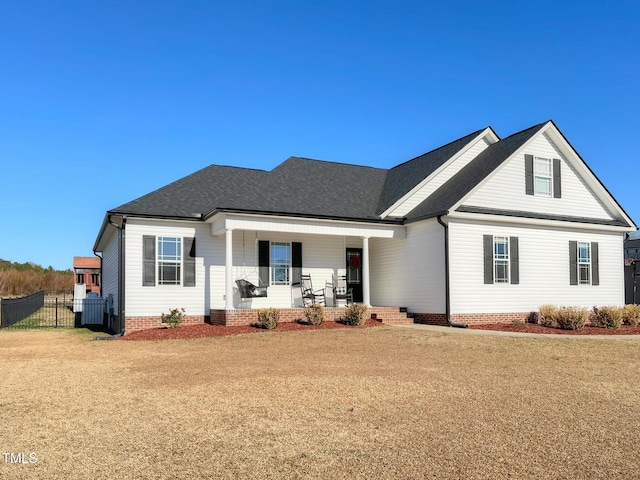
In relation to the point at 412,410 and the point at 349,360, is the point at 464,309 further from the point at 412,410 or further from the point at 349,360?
the point at 412,410

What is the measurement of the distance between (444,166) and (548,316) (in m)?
6.33

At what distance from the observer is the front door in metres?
20.2

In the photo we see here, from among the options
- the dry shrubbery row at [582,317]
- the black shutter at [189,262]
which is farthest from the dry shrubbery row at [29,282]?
the dry shrubbery row at [582,317]

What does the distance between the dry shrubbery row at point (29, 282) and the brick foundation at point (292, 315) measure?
31084mm

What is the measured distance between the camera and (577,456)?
4977 mm

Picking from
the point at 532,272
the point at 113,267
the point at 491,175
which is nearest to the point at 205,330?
the point at 113,267

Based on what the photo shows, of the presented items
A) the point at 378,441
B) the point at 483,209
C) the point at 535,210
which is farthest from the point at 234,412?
the point at 535,210

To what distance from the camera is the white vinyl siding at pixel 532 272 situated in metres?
17.3

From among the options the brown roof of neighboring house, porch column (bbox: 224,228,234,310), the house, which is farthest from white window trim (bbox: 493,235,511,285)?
the brown roof of neighboring house

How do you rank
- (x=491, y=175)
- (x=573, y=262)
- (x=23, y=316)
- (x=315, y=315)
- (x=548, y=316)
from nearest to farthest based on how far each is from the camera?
(x=315, y=315)
(x=548, y=316)
(x=491, y=175)
(x=573, y=262)
(x=23, y=316)

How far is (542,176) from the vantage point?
63.6ft

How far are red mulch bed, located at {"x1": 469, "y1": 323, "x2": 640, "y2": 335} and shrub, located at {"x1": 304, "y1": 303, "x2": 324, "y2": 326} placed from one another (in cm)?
471

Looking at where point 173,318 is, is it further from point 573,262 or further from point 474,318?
point 573,262

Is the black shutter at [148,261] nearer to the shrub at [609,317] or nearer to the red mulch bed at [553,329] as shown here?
the red mulch bed at [553,329]
